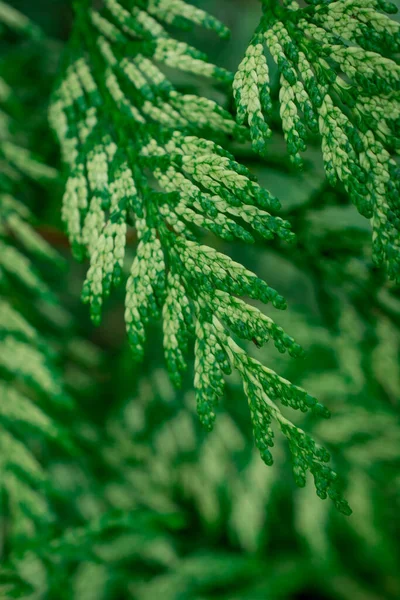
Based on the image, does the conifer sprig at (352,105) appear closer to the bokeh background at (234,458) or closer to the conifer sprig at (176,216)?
Answer: the conifer sprig at (176,216)

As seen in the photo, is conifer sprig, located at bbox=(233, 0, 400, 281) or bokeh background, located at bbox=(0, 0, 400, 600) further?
bokeh background, located at bbox=(0, 0, 400, 600)

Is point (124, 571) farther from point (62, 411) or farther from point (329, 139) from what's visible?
point (329, 139)

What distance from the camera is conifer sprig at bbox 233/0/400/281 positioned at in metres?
0.75

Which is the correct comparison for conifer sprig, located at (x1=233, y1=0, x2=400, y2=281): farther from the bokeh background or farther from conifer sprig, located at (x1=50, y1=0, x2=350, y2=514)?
the bokeh background

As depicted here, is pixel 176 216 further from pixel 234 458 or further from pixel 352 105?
pixel 234 458

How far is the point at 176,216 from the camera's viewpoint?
86 cm

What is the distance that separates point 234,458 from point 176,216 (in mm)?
1159

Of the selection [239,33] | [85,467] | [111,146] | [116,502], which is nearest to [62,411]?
[85,467]

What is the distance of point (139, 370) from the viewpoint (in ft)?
6.61

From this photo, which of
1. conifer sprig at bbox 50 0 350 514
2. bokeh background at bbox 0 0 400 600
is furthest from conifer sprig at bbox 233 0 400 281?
bokeh background at bbox 0 0 400 600

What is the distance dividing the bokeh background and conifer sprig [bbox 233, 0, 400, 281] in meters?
0.61

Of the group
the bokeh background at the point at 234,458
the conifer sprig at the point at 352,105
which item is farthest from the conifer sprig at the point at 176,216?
the bokeh background at the point at 234,458

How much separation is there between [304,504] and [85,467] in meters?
0.71

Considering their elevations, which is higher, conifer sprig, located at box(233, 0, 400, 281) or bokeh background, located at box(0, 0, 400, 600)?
conifer sprig, located at box(233, 0, 400, 281)
